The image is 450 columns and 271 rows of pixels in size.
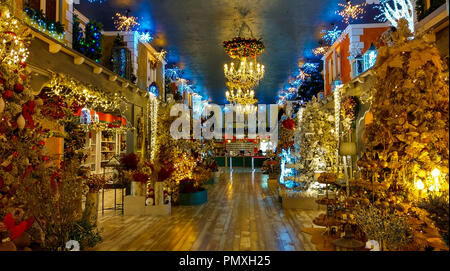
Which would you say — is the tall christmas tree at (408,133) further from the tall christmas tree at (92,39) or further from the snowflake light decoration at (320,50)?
the snowflake light decoration at (320,50)

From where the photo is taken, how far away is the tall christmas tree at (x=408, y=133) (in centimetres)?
308

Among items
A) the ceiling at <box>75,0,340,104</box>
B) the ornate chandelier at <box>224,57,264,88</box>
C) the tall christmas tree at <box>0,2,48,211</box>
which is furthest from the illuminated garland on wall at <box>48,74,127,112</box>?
the ornate chandelier at <box>224,57,264,88</box>

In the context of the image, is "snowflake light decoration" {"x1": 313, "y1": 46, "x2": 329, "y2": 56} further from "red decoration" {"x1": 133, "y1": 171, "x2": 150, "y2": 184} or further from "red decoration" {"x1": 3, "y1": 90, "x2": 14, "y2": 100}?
"red decoration" {"x1": 3, "y1": 90, "x2": 14, "y2": 100}

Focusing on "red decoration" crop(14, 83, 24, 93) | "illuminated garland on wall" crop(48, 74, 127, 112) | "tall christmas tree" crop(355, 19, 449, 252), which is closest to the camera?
"tall christmas tree" crop(355, 19, 449, 252)

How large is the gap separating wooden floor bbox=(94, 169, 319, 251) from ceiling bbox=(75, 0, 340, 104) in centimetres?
434

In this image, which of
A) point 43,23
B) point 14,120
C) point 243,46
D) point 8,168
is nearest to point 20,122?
point 14,120

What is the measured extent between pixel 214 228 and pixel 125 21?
562cm

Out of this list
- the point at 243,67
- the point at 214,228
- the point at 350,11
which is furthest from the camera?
the point at 243,67

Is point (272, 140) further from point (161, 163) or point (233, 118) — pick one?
point (161, 163)

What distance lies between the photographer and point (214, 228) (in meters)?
5.00

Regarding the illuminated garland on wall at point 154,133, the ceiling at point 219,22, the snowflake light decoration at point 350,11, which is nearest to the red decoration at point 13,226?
the illuminated garland on wall at point 154,133

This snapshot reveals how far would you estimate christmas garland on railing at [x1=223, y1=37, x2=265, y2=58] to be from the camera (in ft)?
22.6

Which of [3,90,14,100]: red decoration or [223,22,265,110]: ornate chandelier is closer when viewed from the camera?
[3,90,14,100]: red decoration

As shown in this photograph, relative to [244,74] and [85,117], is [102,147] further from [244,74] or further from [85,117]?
[244,74]
